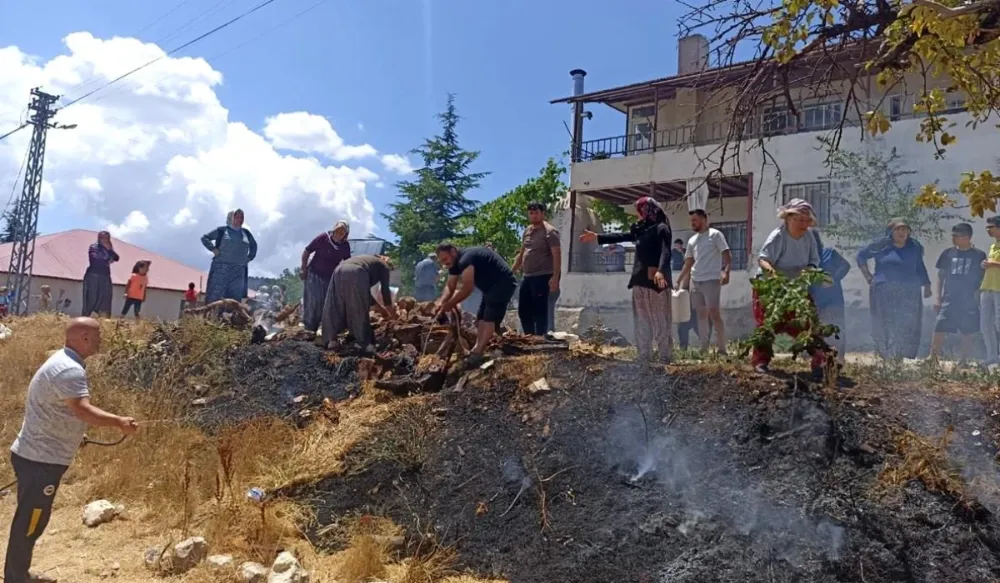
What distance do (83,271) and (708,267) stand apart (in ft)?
97.1

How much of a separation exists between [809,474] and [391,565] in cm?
237

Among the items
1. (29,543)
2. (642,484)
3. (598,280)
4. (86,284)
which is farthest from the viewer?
(598,280)

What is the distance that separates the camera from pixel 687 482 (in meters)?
4.17

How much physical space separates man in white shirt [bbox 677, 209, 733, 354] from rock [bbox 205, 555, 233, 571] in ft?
14.5

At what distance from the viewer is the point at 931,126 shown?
4355mm

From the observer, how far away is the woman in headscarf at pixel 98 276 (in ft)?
34.9

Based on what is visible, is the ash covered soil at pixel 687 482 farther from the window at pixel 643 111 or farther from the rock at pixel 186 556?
the window at pixel 643 111

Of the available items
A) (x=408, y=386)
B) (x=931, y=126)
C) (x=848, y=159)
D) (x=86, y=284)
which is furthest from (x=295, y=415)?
(x=848, y=159)

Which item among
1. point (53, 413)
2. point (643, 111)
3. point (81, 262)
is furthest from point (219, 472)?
point (81, 262)

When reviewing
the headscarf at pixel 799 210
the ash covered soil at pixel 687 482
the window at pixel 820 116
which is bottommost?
the ash covered soil at pixel 687 482

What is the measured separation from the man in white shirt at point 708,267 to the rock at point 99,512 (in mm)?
4972

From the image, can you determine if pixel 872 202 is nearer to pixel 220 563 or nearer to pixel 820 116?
pixel 820 116

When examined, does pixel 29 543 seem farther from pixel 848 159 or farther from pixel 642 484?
pixel 848 159

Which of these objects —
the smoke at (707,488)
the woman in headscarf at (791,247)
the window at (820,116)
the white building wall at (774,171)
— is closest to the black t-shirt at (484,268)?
the smoke at (707,488)
